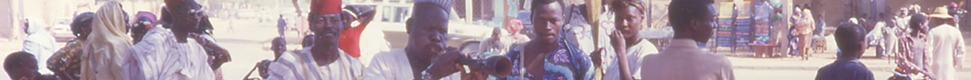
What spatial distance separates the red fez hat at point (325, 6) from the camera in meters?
2.61

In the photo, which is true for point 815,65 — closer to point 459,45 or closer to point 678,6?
point 678,6

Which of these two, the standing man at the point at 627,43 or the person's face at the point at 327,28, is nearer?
the person's face at the point at 327,28

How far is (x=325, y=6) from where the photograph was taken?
2619 millimetres

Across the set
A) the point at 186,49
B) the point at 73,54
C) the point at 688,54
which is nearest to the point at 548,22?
the point at 688,54

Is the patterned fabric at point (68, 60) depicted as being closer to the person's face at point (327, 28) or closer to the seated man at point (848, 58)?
the person's face at point (327, 28)

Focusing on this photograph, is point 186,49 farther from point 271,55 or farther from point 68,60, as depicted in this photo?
point 68,60

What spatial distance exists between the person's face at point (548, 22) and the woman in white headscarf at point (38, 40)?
1.80 meters

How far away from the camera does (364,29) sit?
8.76ft

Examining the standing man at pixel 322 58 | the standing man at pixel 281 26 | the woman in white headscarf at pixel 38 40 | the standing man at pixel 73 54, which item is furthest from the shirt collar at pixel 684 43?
the woman in white headscarf at pixel 38 40

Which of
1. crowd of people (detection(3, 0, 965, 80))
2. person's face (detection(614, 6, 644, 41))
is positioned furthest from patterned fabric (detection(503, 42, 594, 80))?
person's face (detection(614, 6, 644, 41))

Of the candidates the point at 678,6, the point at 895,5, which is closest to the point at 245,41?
the point at 678,6

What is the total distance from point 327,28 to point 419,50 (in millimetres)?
332

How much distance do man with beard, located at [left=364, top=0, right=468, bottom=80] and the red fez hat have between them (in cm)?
24

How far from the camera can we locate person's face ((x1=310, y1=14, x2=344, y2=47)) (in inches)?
104
